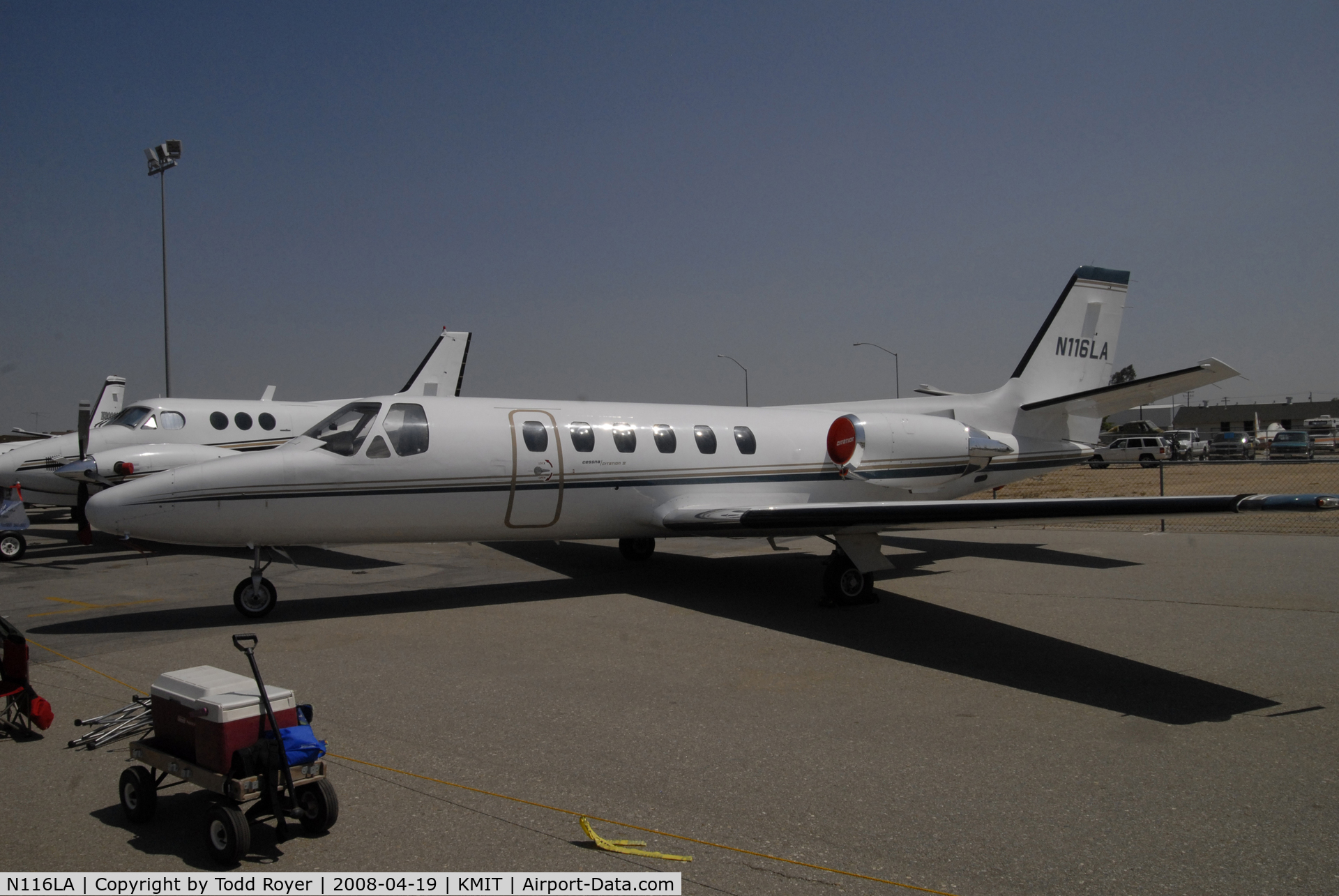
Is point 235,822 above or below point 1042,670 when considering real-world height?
above

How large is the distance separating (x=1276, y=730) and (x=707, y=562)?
9731 mm

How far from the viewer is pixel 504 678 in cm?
741

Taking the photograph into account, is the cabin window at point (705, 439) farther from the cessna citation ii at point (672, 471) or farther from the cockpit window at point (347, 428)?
the cockpit window at point (347, 428)

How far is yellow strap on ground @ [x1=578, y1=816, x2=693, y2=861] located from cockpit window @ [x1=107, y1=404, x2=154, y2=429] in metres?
17.2

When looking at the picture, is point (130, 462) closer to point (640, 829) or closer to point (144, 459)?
point (144, 459)

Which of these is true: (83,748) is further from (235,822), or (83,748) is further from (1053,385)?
(1053,385)

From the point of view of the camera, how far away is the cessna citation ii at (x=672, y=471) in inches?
375

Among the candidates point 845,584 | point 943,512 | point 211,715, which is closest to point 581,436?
point 845,584

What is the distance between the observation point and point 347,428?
1035cm

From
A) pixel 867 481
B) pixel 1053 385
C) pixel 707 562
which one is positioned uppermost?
pixel 1053 385

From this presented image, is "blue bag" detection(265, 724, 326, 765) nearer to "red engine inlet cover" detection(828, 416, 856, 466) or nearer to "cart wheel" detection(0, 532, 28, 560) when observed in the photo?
"red engine inlet cover" detection(828, 416, 856, 466)

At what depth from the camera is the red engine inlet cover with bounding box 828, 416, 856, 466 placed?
13.5m

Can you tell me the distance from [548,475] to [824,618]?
3948 mm

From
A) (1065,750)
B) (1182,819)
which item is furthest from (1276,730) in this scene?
(1182,819)
